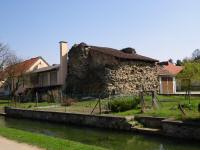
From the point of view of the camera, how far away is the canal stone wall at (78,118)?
20.9 metres

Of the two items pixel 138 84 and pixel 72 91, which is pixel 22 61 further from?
pixel 138 84

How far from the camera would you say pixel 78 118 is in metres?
24.6

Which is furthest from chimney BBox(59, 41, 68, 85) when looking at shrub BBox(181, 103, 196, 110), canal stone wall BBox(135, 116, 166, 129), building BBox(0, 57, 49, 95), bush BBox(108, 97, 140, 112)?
canal stone wall BBox(135, 116, 166, 129)

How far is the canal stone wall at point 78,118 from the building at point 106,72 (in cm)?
957

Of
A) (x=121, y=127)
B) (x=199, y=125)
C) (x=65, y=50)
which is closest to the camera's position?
(x=199, y=125)

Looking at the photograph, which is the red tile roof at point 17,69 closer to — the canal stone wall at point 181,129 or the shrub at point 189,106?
the shrub at point 189,106

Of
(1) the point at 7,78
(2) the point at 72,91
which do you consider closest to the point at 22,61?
(1) the point at 7,78

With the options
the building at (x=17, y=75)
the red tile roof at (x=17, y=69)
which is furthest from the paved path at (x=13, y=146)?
the red tile roof at (x=17, y=69)

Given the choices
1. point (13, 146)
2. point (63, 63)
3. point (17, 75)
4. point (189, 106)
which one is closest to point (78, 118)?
point (189, 106)

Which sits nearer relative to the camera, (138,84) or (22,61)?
(138,84)

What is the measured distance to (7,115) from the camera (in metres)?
35.4

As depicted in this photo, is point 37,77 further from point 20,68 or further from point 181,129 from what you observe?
point 181,129

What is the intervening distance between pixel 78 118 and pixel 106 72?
15.4 metres

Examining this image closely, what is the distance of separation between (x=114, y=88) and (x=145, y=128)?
20038 mm
